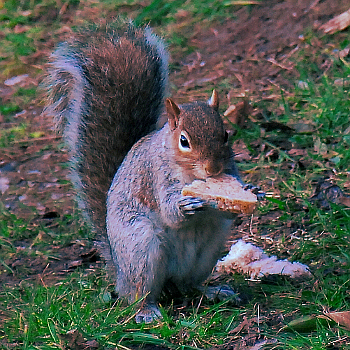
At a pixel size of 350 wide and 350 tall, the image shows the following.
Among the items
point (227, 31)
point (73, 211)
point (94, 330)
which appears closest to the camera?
point (94, 330)

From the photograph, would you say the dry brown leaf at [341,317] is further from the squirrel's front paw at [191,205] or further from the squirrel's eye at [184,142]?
the squirrel's eye at [184,142]

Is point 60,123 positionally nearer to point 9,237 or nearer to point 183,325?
point 9,237

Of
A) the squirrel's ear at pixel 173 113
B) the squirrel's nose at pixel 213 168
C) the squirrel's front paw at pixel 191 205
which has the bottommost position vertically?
the squirrel's front paw at pixel 191 205

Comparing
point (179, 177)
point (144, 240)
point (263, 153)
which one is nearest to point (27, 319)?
point (144, 240)

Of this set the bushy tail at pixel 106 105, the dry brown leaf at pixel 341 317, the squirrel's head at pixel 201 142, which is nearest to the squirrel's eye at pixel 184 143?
the squirrel's head at pixel 201 142

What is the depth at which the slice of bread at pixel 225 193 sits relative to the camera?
1.76 meters

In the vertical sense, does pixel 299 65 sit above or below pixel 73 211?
above

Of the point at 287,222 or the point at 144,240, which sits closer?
the point at 144,240

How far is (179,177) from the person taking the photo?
6.50 ft

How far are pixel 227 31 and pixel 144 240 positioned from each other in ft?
7.56

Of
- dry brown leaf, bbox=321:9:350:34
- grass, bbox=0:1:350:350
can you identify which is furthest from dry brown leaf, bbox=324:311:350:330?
dry brown leaf, bbox=321:9:350:34

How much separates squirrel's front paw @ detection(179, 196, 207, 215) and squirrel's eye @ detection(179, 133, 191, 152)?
151 millimetres

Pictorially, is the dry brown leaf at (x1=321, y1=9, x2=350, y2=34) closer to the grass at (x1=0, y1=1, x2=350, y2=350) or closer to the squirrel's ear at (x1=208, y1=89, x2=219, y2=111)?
the grass at (x1=0, y1=1, x2=350, y2=350)

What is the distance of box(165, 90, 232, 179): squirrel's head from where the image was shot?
1.85 meters
